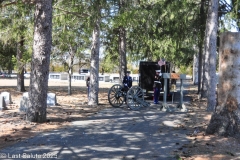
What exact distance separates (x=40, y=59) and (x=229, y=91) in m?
5.65

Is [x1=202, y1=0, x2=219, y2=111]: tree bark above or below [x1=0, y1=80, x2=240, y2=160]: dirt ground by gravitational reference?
above

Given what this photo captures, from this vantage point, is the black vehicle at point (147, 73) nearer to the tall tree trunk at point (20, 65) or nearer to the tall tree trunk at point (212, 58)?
the tall tree trunk at point (212, 58)

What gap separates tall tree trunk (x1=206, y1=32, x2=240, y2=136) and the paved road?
1046mm

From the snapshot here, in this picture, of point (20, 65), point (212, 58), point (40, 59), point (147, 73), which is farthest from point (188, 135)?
point (20, 65)

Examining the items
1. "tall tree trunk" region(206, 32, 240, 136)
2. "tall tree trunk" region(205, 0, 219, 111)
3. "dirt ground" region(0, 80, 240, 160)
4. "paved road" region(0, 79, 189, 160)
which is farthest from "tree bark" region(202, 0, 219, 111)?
"tall tree trunk" region(206, 32, 240, 136)

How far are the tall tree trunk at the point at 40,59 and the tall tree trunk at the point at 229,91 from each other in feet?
17.2

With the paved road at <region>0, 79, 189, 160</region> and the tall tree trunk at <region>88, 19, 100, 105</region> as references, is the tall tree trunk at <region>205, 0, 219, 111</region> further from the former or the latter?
the tall tree trunk at <region>88, 19, 100, 105</region>

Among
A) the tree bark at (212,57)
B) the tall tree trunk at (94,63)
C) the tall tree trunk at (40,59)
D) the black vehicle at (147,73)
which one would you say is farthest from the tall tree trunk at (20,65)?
the tree bark at (212,57)

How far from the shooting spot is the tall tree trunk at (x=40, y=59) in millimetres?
9477

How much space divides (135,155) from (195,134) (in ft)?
9.07

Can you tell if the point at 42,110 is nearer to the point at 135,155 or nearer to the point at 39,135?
the point at 39,135

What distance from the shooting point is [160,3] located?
17.1 m

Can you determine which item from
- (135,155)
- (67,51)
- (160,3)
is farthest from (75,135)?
(67,51)

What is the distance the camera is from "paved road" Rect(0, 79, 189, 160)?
242 inches
